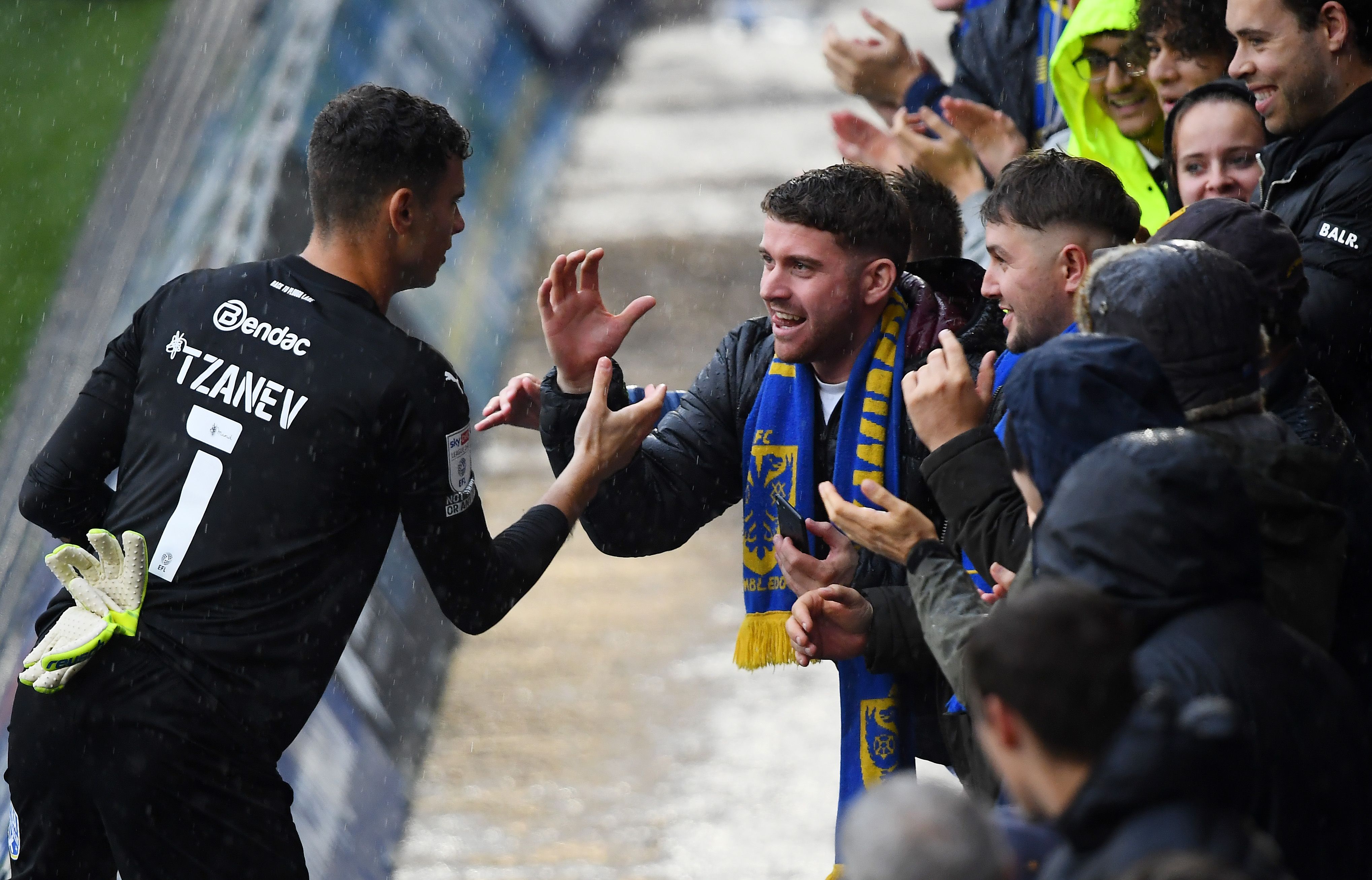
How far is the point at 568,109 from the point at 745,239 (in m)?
2.34

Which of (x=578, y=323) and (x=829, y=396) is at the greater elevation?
(x=578, y=323)

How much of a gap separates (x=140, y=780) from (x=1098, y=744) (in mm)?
1744

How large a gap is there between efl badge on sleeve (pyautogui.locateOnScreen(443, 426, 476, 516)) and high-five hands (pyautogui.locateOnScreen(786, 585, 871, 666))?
2.30 feet

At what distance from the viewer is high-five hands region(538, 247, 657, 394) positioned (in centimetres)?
327

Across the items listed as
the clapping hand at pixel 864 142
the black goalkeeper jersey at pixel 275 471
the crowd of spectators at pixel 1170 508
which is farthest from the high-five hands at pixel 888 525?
the clapping hand at pixel 864 142

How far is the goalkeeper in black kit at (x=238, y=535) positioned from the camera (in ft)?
8.52

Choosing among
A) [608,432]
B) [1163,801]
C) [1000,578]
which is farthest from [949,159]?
[1163,801]

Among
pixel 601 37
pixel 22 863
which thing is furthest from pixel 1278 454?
pixel 601 37

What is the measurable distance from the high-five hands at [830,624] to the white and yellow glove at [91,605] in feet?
4.10

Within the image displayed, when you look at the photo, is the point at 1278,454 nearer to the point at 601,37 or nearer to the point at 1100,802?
the point at 1100,802

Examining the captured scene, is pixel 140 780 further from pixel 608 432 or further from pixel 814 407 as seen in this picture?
pixel 814 407

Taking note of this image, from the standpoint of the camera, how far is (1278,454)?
83.7 inches

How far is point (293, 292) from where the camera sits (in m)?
2.73

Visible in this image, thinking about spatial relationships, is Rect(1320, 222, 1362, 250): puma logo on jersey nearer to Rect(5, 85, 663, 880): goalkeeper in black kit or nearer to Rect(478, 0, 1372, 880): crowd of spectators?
Rect(478, 0, 1372, 880): crowd of spectators
